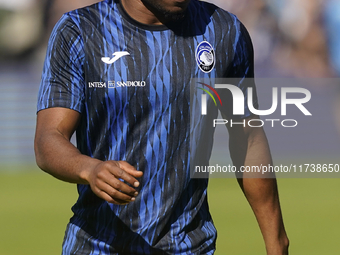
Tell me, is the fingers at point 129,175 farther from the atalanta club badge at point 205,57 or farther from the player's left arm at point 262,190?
the player's left arm at point 262,190

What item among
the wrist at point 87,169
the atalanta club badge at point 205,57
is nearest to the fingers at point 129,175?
the wrist at point 87,169

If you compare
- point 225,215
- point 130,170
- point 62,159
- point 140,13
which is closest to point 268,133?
point 225,215

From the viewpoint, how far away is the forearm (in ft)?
6.37

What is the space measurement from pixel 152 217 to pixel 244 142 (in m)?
0.60

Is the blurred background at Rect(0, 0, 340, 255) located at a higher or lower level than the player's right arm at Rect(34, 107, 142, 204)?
lower

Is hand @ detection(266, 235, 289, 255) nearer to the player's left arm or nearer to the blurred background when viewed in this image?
A: the player's left arm

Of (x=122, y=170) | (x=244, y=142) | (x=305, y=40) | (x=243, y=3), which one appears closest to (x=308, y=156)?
(x=305, y=40)

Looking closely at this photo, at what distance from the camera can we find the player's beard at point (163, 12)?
7.65ft

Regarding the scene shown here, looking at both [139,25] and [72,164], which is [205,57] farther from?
[72,164]

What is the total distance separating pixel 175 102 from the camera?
2.34 metres

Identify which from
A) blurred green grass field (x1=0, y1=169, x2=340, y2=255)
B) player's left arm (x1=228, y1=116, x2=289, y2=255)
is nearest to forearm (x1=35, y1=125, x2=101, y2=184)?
player's left arm (x1=228, y1=116, x2=289, y2=255)

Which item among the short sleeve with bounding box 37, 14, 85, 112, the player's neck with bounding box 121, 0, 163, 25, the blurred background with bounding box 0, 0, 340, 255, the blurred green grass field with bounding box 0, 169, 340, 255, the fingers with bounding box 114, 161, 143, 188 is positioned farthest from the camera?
the blurred background with bounding box 0, 0, 340, 255

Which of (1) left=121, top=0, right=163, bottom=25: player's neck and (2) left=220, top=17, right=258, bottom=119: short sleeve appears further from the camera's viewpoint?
(2) left=220, top=17, right=258, bottom=119: short sleeve

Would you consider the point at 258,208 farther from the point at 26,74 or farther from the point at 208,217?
the point at 26,74
